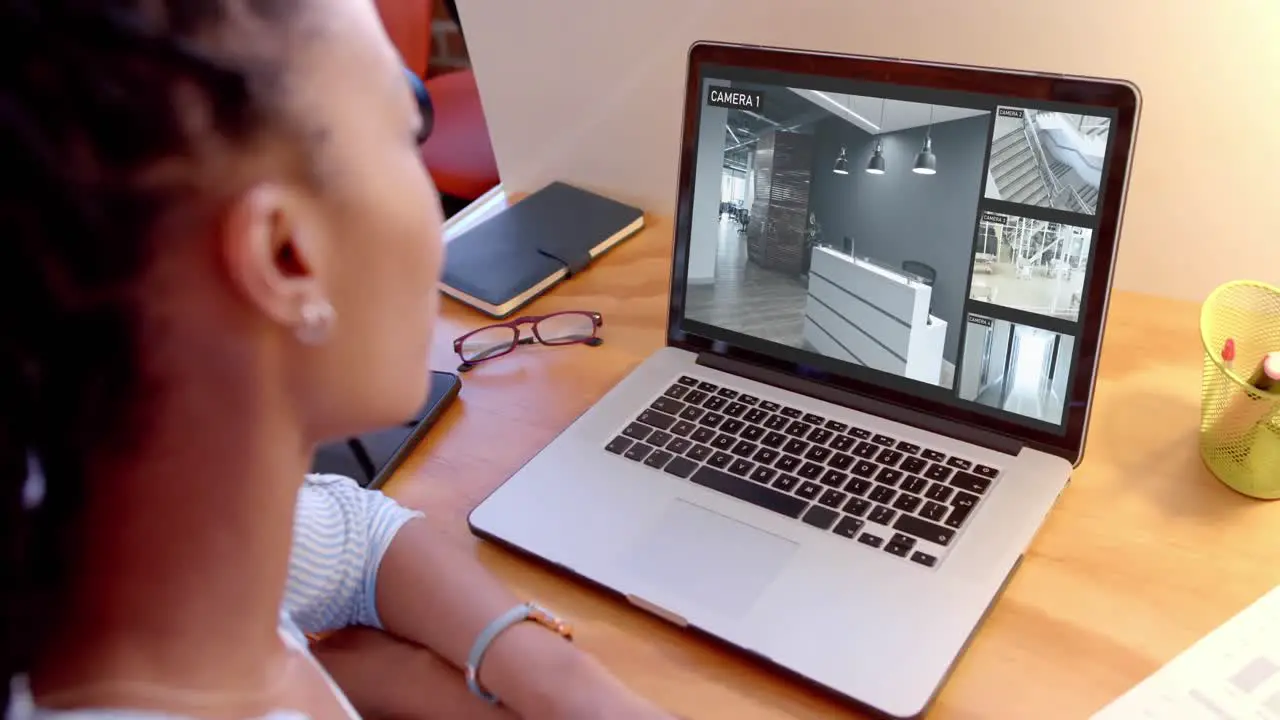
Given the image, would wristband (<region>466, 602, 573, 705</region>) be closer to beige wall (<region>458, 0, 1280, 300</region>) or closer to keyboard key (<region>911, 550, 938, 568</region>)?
keyboard key (<region>911, 550, 938, 568</region>)

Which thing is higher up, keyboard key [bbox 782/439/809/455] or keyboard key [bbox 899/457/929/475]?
keyboard key [bbox 899/457/929/475]

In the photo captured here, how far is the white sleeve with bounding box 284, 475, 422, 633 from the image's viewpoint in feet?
1.94

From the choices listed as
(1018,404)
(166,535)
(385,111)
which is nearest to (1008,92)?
(1018,404)

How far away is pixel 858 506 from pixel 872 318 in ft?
0.50

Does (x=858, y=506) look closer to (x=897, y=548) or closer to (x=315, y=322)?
(x=897, y=548)

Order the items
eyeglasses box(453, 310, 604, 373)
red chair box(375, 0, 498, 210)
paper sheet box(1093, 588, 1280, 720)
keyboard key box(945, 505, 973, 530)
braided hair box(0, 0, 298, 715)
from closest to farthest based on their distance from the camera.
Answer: braided hair box(0, 0, 298, 715)
paper sheet box(1093, 588, 1280, 720)
keyboard key box(945, 505, 973, 530)
eyeglasses box(453, 310, 604, 373)
red chair box(375, 0, 498, 210)

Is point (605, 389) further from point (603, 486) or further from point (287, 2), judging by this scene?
point (287, 2)

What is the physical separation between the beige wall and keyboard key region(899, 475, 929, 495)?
377mm

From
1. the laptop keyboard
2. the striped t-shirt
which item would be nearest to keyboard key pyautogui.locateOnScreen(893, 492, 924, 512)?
the laptop keyboard

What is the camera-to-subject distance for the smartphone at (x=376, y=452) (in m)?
0.71

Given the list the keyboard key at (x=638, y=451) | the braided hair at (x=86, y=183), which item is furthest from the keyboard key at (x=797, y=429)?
the braided hair at (x=86, y=183)

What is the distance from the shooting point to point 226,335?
32 cm

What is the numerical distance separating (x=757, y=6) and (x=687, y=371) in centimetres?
37

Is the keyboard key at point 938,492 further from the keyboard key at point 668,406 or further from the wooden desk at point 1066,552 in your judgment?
the keyboard key at point 668,406
